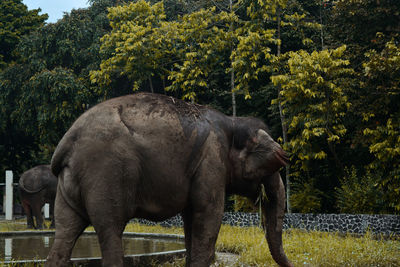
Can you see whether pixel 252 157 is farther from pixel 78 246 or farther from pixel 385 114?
pixel 385 114

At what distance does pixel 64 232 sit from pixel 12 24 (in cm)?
2375

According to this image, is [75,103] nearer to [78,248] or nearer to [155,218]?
[78,248]

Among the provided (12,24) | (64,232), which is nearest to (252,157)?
(64,232)

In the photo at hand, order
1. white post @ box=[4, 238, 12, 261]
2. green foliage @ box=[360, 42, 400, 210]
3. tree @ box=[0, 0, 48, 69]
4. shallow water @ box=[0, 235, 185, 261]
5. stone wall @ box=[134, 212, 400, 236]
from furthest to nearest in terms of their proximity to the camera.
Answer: tree @ box=[0, 0, 48, 69], green foliage @ box=[360, 42, 400, 210], stone wall @ box=[134, 212, 400, 236], shallow water @ box=[0, 235, 185, 261], white post @ box=[4, 238, 12, 261]

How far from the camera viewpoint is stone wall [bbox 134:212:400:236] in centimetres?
1138

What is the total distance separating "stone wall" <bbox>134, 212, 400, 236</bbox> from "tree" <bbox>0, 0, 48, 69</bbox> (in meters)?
16.5

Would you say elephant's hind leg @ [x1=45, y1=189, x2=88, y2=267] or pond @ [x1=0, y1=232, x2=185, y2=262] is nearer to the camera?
elephant's hind leg @ [x1=45, y1=189, x2=88, y2=267]

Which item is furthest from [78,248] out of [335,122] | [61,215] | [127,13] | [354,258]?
[127,13]

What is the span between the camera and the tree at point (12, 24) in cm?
2473

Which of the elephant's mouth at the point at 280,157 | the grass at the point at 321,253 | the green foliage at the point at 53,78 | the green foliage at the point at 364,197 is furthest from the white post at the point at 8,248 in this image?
the green foliage at the point at 53,78

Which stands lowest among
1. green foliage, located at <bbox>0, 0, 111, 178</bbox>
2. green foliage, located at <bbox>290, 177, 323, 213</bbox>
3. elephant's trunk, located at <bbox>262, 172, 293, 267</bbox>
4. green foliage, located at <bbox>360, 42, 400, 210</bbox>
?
green foliage, located at <bbox>290, 177, 323, 213</bbox>

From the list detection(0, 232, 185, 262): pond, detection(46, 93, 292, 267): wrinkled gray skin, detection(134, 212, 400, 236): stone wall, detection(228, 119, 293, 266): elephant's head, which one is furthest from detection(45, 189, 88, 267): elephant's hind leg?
detection(134, 212, 400, 236): stone wall

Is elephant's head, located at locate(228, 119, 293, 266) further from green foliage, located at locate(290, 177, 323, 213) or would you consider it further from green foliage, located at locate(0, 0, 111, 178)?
green foliage, located at locate(0, 0, 111, 178)

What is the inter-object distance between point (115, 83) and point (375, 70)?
1099cm
